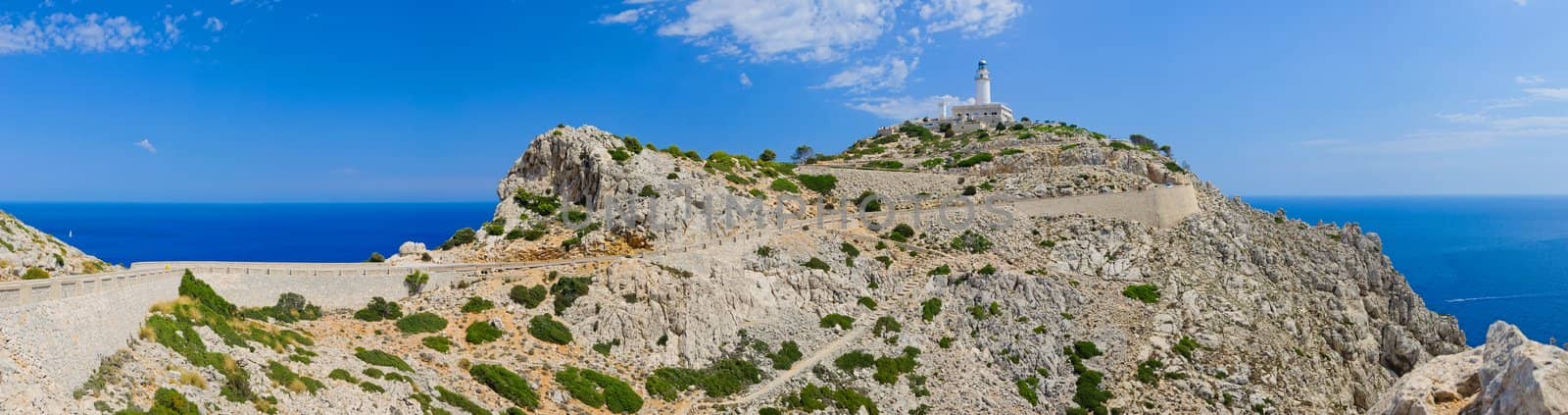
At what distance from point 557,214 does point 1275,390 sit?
4013cm

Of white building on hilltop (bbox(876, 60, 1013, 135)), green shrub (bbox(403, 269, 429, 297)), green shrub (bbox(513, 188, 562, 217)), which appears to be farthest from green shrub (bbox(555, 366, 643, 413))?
white building on hilltop (bbox(876, 60, 1013, 135))

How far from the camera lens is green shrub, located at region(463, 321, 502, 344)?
31391 millimetres

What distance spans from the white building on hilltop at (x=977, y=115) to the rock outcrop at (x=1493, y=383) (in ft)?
268

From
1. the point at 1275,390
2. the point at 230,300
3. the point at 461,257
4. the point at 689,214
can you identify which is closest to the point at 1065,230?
the point at 1275,390

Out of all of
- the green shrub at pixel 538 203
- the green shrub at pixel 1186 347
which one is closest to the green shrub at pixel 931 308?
the green shrub at pixel 1186 347

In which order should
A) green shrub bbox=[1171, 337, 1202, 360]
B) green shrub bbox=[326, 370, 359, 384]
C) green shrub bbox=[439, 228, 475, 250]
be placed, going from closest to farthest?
green shrub bbox=[326, 370, 359, 384] → green shrub bbox=[1171, 337, 1202, 360] → green shrub bbox=[439, 228, 475, 250]

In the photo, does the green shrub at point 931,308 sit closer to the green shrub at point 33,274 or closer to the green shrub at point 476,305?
the green shrub at point 476,305

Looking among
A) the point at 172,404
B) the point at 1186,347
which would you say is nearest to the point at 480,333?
the point at 172,404

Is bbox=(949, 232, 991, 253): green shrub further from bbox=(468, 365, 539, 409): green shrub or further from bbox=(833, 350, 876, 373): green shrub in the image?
bbox=(468, 365, 539, 409): green shrub

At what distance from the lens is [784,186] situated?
6088 cm

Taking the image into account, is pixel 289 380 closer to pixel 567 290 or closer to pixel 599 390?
pixel 599 390

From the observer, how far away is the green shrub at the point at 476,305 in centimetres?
3372

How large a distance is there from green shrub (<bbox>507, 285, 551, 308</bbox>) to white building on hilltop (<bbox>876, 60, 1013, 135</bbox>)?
69.0 metres

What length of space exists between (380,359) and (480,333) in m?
5.36
